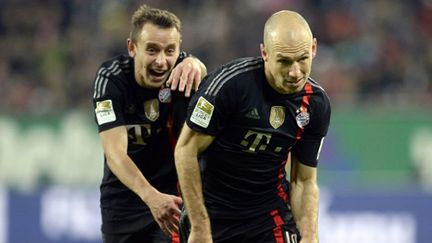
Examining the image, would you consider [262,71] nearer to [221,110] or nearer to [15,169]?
[221,110]

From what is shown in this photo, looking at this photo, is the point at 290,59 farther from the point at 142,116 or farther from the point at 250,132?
the point at 142,116

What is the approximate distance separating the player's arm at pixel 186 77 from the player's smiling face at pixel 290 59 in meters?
0.75

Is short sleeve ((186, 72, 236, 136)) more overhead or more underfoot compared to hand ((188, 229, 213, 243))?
more overhead

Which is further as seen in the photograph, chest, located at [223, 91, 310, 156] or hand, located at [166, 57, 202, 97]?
hand, located at [166, 57, 202, 97]

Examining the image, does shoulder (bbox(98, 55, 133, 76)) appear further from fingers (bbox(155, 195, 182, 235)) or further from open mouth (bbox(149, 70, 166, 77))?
fingers (bbox(155, 195, 182, 235))

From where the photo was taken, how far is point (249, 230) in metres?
5.90

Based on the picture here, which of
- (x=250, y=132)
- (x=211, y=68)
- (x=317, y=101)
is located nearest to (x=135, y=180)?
(x=250, y=132)

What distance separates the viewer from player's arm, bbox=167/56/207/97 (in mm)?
6195

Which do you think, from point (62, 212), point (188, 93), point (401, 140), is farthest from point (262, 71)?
point (401, 140)

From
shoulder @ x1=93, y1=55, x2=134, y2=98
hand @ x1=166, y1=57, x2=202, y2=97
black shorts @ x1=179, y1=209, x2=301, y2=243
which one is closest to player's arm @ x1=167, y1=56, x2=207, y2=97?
hand @ x1=166, y1=57, x2=202, y2=97

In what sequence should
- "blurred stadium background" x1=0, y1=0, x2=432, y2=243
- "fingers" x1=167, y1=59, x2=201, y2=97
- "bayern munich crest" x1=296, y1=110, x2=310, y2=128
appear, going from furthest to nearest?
"blurred stadium background" x1=0, y1=0, x2=432, y2=243
"fingers" x1=167, y1=59, x2=201, y2=97
"bayern munich crest" x1=296, y1=110, x2=310, y2=128

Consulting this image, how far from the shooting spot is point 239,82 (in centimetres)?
558

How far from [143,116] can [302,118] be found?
3.67ft

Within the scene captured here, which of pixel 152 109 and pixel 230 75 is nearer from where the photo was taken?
pixel 230 75
